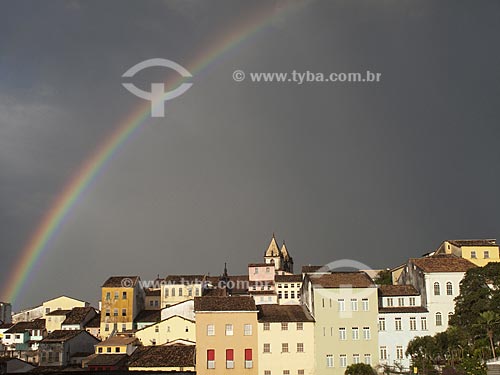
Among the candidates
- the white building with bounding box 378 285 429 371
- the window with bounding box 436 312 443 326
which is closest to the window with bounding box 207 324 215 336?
the white building with bounding box 378 285 429 371

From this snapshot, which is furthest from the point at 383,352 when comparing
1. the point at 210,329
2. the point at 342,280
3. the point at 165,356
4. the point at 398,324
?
the point at 165,356

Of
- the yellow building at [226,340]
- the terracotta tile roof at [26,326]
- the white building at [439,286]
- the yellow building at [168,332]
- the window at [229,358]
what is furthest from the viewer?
the terracotta tile roof at [26,326]

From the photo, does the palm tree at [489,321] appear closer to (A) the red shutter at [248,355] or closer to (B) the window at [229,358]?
(A) the red shutter at [248,355]

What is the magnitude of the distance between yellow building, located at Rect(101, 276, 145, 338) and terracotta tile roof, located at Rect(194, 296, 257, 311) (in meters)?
27.7

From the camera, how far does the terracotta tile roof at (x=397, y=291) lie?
56156mm

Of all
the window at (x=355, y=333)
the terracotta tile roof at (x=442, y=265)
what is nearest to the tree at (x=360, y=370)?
the window at (x=355, y=333)

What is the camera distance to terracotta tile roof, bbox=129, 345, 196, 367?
52084mm

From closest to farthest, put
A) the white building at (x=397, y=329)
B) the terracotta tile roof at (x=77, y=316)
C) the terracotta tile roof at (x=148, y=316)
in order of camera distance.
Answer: the white building at (x=397, y=329) < the terracotta tile roof at (x=148, y=316) < the terracotta tile roof at (x=77, y=316)

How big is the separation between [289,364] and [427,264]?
55.4 ft

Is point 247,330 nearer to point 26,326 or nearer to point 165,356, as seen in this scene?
point 165,356

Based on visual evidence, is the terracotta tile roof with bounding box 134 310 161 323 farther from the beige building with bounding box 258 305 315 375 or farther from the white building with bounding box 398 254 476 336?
the white building with bounding box 398 254 476 336

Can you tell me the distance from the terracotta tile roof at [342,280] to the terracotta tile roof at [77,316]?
1525 inches

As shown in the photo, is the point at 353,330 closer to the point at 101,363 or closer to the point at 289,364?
the point at 289,364

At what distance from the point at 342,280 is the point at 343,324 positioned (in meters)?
4.22
